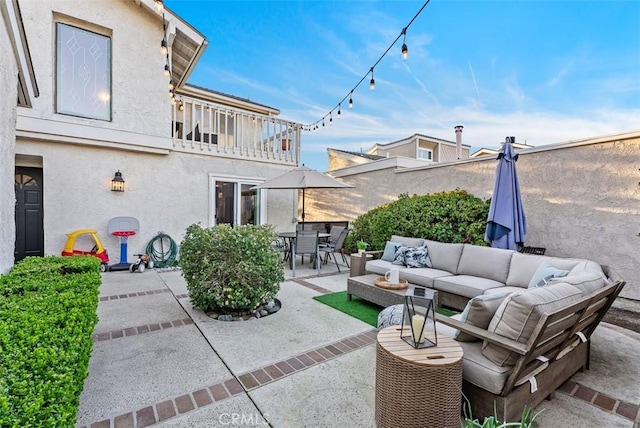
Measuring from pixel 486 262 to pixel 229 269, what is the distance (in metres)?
4.01

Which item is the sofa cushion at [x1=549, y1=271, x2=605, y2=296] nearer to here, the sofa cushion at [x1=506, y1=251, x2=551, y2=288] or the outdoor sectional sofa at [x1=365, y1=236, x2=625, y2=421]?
the outdoor sectional sofa at [x1=365, y1=236, x2=625, y2=421]

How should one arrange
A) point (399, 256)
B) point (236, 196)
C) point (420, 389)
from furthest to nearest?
point (236, 196)
point (399, 256)
point (420, 389)

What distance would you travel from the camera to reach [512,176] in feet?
16.5

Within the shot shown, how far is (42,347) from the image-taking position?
157 centimetres

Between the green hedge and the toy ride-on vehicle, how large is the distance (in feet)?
13.7

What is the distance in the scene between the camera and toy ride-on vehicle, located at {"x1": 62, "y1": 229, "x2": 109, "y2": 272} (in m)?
6.43

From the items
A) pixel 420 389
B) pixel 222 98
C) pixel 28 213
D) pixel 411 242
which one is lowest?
pixel 420 389

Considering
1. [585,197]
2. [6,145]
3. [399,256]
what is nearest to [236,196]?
[399,256]

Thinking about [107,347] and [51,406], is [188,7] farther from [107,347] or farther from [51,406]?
[51,406]

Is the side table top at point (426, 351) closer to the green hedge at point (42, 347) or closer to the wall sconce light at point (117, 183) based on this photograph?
the green hedge at point (42, 347)

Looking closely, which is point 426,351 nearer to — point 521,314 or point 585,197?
point 521,314

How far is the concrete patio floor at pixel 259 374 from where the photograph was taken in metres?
2.26

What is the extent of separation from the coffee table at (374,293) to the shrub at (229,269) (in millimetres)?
1290

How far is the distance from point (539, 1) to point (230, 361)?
9235 mm
